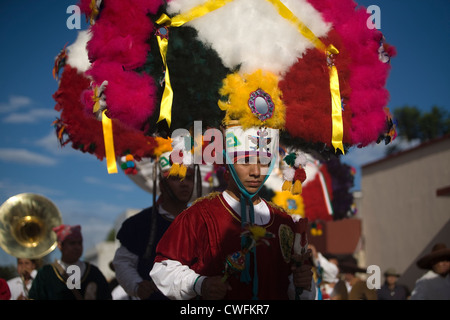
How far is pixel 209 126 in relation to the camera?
313cm

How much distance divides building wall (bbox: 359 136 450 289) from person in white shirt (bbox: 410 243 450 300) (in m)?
8.75

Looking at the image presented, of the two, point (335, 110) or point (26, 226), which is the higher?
point (335, 110)

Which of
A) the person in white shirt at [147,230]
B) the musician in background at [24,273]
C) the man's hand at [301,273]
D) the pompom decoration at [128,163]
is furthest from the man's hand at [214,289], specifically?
the musician in background at [24,273]

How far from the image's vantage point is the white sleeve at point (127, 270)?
402 cm

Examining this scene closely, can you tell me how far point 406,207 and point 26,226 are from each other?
45.4ft

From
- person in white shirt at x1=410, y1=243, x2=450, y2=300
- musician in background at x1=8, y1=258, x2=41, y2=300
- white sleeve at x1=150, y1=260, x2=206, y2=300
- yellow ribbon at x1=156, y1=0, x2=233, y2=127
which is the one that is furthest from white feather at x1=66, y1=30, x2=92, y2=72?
person in white shirt at x1=410, y1=243, x2=450, y2=300

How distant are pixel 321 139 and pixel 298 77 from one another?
17.0 inches

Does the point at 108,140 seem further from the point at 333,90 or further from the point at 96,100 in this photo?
the point at 333,90

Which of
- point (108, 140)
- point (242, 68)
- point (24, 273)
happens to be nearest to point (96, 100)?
point (108, 140)

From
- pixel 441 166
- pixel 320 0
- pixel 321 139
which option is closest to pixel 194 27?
pixel 320 0

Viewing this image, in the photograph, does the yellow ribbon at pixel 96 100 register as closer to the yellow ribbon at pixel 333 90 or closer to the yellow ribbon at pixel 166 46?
the yellow ribbon at pixel 166 46

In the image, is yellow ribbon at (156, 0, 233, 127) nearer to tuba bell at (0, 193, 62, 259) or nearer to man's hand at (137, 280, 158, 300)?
man's hand at (137, 280, 158, 300)

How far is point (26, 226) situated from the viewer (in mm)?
→ 6797
